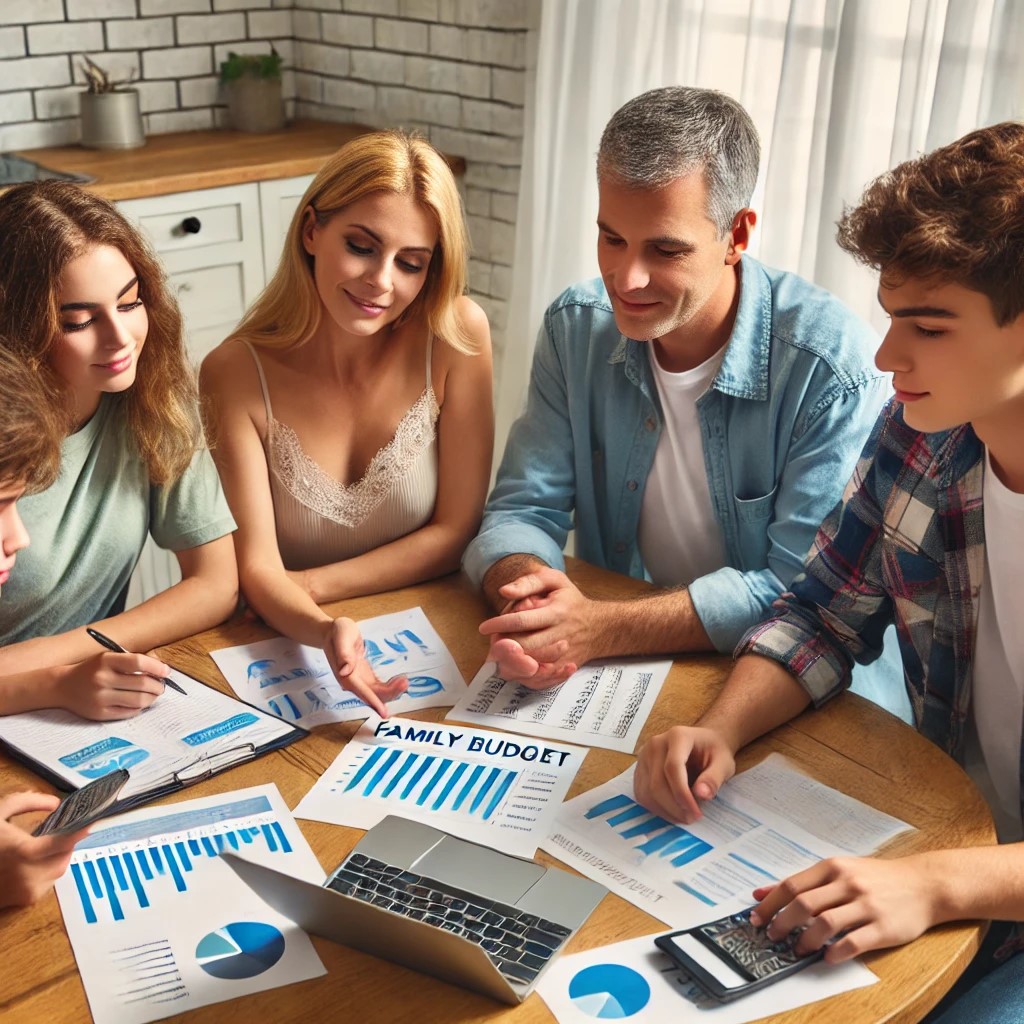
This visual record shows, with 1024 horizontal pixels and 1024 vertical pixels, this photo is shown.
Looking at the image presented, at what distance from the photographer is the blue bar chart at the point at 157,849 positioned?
1.19m

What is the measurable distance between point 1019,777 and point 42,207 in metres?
1.45

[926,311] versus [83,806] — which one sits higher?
[926,311]

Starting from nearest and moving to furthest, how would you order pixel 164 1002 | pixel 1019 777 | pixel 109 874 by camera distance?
pixel 164 1002 → pixel 109 874 → pixel 1019 777

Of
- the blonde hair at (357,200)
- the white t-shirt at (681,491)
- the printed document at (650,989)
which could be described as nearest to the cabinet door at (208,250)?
the blonde hair at (357,200)

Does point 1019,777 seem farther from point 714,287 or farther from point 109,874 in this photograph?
point 109,874

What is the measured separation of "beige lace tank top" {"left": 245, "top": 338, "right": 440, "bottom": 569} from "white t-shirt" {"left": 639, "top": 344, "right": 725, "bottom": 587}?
14.7 inches

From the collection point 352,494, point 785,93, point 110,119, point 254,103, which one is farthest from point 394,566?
point 254,103

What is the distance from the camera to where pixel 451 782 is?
137 cm

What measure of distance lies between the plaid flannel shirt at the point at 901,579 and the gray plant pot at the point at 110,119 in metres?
2.39

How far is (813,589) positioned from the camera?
5.41 feet

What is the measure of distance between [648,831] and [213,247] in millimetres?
2266

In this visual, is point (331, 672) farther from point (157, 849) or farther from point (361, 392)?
point (361, 392)

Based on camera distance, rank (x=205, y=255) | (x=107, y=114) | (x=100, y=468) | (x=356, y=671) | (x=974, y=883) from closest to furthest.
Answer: (x=974, y=883), (x=356, y=671), (x=100, y=468), (x=205, y=255), (x=107, y=114)

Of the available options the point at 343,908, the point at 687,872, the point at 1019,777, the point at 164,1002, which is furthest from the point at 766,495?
the point at 164,1002
